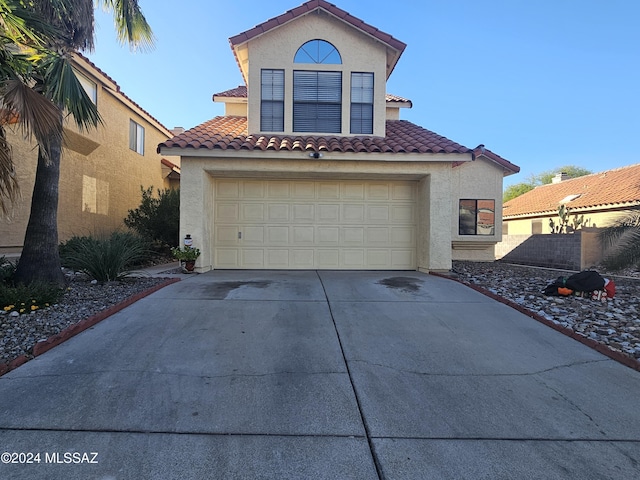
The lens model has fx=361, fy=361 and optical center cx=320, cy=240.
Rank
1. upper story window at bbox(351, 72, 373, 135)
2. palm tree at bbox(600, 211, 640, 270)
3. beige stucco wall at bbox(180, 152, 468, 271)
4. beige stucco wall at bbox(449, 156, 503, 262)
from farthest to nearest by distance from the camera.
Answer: beige stucco wall at bbox(449, 156, 503, 262)
upper story window at bbox(351, 72, 373, 135)
beige stucco wall at bbox(180, 152, 468, 271)
palm tree at bbox(600, 211, 640, 270)

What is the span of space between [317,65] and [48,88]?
6976 millimetres

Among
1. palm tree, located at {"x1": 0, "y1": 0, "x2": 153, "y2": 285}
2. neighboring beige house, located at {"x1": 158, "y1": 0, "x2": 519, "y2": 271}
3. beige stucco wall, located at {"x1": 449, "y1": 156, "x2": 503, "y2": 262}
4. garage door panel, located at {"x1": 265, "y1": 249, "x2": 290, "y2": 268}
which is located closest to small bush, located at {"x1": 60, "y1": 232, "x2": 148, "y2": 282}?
palm tree, located at {"x1": 0, "y1": 0, "x2": 153, "y2": 285}

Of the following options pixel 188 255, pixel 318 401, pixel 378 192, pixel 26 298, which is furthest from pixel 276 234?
pixel 318 401

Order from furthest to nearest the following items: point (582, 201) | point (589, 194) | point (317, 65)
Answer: point (589, 194), point (582, 201), point (317, 65)

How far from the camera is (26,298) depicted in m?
5.73

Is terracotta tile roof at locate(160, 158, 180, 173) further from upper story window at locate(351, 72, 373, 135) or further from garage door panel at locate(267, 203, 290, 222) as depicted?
upper story window at locate(351, 72, 373, 135)

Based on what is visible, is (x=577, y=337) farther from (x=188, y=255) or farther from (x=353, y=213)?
(x=188, y=255)

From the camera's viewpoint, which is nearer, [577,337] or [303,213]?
[577,337]

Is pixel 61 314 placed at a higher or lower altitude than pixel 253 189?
lower

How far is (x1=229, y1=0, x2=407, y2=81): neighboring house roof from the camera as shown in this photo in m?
10.2

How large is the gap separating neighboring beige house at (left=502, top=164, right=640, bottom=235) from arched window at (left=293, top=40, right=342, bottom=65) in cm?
1165

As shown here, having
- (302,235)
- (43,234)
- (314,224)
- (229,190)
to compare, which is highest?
(229,190)

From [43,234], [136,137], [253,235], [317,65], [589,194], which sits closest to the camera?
[43,234]

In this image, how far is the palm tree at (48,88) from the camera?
5.23 metres
